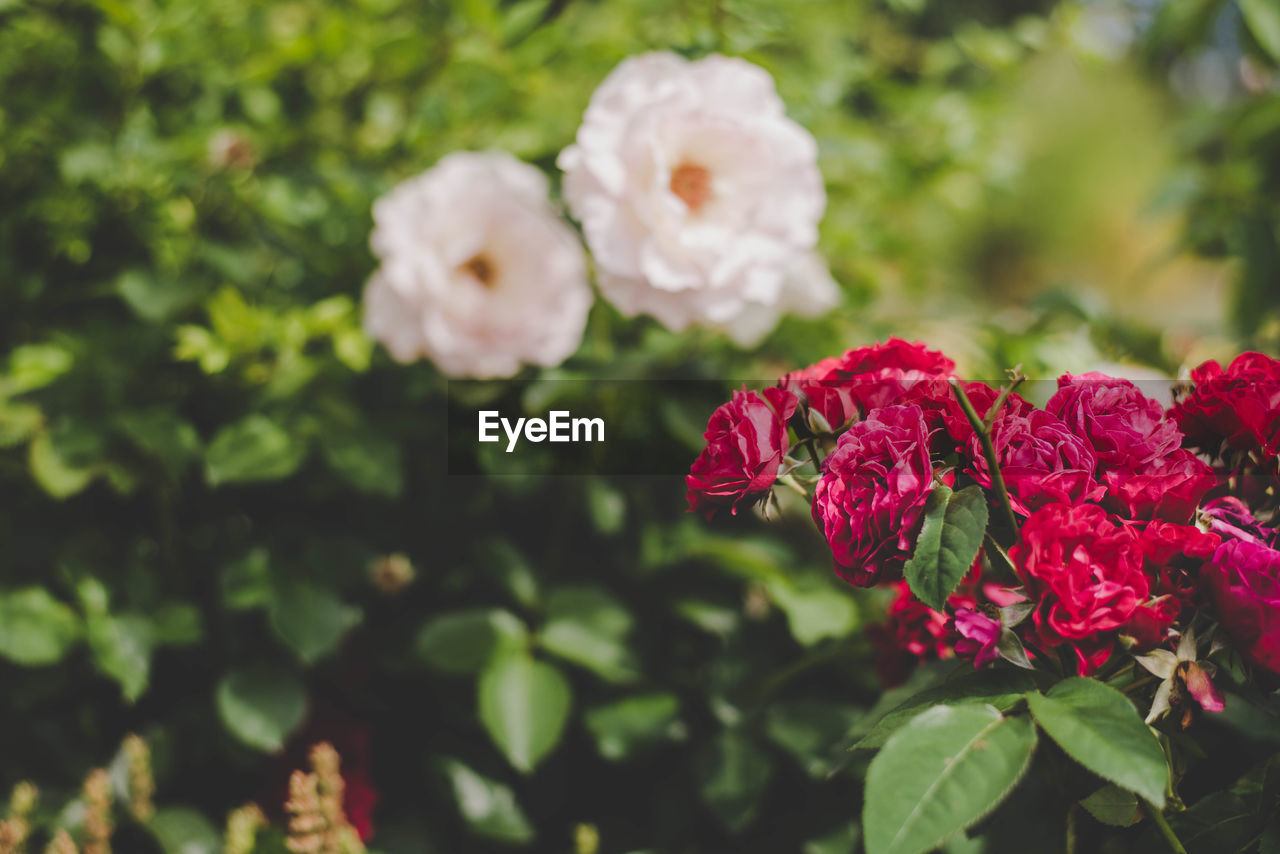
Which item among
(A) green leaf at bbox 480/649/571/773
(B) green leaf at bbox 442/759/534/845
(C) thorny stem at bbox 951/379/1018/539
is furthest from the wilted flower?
(B) green leaf at bbox 442/759/534/845

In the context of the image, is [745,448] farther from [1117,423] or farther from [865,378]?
[1117,423]

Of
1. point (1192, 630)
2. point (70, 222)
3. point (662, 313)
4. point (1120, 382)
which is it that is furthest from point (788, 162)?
point (70, 222)

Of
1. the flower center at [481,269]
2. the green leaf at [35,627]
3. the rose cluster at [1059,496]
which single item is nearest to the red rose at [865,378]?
the rose cluster at [1059,496]

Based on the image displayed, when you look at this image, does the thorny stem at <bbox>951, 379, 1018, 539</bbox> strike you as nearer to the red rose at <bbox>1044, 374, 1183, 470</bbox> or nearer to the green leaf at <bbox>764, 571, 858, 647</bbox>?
the red rose at <bbox>1044, 374, 1183, 470</bbox>

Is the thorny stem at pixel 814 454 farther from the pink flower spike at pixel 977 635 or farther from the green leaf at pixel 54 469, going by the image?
the green leaf at pixel 54 469

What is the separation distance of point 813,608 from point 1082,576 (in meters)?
0.42

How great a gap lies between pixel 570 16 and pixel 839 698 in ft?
3.33

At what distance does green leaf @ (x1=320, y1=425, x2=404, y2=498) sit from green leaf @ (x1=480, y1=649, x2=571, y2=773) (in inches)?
9.1

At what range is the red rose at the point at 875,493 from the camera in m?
0.48

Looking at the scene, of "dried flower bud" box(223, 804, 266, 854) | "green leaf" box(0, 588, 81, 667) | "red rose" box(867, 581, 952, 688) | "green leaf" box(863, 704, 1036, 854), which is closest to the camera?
"green leaf" box(863, 704, 1036, 854)

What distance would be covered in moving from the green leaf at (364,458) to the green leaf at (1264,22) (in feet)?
4.02

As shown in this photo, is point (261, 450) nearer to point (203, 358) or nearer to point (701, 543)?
point (203, 358)

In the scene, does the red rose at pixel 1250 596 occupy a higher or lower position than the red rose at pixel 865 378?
lower

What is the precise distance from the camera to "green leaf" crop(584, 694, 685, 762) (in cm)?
89
